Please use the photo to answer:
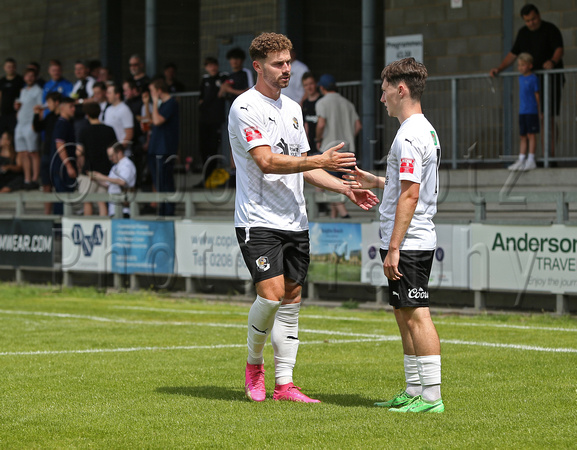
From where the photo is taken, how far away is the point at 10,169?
73.1 ft

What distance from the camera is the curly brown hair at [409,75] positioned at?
6.43 m

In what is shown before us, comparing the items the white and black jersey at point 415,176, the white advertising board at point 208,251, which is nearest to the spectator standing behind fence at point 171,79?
the white advertising board at point 208,251

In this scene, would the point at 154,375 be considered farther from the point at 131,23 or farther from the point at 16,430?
the point at 131,23

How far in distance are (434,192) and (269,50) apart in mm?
1410

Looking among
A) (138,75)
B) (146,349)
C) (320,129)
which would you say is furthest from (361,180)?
(138,75)

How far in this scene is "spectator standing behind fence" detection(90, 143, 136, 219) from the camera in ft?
56.3

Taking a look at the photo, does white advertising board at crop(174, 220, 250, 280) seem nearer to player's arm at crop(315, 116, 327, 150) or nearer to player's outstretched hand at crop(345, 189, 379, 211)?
player's arm at crop(315, 116, 327, 150)

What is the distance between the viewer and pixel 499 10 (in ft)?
61.8

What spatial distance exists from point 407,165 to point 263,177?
1.09m

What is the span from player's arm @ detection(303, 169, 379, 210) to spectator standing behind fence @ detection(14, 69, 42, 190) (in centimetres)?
1471

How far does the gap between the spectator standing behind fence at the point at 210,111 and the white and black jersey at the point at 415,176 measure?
1179 centimetres

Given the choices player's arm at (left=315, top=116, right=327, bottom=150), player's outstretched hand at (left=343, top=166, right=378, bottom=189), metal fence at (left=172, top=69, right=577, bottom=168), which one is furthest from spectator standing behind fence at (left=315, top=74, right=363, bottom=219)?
player's outstretched hand at (left=343, top=166, right=378, bottom=189)

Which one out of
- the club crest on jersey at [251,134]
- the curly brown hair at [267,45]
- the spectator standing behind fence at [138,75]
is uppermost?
the spectator standing behind fence at [138,75]

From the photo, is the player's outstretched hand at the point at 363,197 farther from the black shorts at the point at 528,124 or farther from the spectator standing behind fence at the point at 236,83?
the spectator standing behind fence at the point at 236,83
